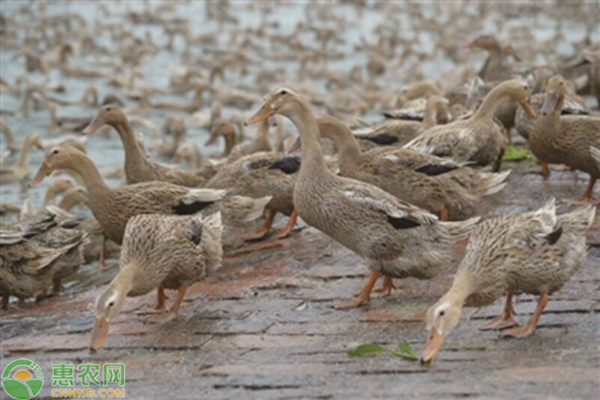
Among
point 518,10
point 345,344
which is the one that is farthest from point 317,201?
point 518,10

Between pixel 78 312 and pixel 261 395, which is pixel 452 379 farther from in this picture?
pixel 78 312

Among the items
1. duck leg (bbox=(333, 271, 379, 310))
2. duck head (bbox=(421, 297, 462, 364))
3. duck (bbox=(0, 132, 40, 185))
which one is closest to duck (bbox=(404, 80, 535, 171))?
duck leg (bbox=(333, 271, 379, 310))

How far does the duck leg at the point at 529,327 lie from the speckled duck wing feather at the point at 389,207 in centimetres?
115

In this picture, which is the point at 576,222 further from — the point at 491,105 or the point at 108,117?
the point at 108,117

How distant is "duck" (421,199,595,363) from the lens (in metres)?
5.86

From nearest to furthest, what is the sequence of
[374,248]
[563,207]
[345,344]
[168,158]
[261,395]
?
[261,395], [345,344], [374,248], [563,207], [168,158]

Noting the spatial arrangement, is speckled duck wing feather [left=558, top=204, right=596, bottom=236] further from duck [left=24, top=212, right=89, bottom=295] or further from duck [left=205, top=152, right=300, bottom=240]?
duck [left=24, top=212, right=89, bottom=295]

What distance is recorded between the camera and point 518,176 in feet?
33.5

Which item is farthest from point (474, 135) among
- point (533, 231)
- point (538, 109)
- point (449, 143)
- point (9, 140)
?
point (9, 140)

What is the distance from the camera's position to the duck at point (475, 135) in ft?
29.9

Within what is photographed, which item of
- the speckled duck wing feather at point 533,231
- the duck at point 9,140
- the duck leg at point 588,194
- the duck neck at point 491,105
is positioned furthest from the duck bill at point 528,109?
the duck at point 9,140

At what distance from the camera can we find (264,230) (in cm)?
947

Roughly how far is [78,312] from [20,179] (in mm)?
7732

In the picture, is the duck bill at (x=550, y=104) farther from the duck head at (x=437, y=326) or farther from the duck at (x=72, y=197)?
the duck at (x=72, y=197)
